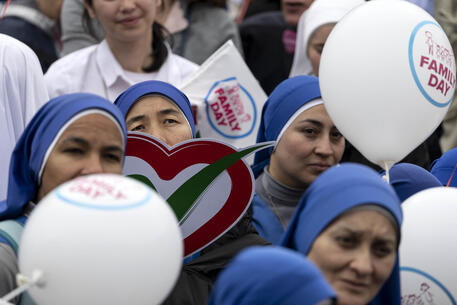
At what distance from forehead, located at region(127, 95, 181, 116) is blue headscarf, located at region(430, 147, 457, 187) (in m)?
1.48

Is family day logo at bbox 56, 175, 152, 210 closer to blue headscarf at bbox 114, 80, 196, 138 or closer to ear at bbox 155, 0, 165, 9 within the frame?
blue headscarf at bbox 114, 80, 196, 138

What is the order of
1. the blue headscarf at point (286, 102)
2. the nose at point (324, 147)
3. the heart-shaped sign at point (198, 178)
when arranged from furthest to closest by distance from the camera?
the blue headscarf at point (286, 102) → the nose at point (324, 147) → the heart-shaped sign at point (198, 178)

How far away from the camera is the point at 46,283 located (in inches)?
122

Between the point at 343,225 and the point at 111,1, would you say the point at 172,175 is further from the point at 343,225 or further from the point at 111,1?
the point at 111,1

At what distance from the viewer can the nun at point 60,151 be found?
12.4 feet

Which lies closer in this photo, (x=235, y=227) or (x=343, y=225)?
(x=343, y=225)

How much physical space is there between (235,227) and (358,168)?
1.25 metres

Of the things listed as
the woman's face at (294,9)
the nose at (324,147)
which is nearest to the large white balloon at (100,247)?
the nose at (324,147)

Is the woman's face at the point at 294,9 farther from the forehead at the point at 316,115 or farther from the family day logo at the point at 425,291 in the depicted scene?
the family day logo at the point at 425,291

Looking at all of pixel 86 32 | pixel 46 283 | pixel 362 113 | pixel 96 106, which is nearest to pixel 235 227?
pixel 362 113

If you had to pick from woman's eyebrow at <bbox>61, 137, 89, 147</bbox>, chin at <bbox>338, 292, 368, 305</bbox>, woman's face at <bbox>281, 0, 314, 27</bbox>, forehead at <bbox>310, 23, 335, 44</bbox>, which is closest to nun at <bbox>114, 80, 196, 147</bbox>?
woman's eyebrow at <bbox>61, 137, 89, 147</bbox>

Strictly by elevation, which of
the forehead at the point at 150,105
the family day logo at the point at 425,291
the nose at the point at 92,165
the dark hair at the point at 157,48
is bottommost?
the family day logo at the point at 425,291

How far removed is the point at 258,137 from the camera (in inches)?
226

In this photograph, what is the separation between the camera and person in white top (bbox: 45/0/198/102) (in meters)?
6.00
